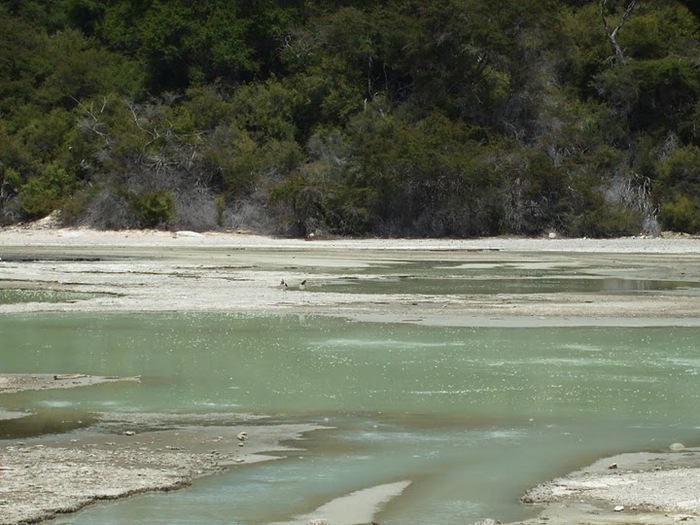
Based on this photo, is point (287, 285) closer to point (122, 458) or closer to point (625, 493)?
point (122, 458)

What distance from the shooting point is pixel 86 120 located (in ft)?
152

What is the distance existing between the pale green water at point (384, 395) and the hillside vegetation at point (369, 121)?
23.5m

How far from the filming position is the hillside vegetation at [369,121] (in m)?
41.2

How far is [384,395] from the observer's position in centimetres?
1203

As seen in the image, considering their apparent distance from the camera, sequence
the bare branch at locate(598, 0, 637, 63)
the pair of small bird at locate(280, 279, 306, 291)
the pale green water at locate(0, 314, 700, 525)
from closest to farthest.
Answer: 1. the pale green water at locate(0, 314, 700, 525)
2. the pair of small bird at locate(280, 279, 306, 291)
3. the bare branch at locate(598, 0, 637, 63)

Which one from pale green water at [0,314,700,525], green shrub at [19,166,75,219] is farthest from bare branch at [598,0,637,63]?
pale green water at [0,314,700,525]

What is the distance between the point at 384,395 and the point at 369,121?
1303 inches

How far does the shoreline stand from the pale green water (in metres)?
0.40

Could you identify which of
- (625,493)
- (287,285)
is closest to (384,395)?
(625,493)

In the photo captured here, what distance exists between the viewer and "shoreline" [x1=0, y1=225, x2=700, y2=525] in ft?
27.4

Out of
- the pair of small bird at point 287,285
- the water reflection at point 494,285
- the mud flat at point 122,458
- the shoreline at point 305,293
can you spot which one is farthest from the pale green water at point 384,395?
the water reflection at point 494,285

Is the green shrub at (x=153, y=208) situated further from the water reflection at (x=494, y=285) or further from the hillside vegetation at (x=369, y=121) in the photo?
the water reflection at (x=494, y=285)

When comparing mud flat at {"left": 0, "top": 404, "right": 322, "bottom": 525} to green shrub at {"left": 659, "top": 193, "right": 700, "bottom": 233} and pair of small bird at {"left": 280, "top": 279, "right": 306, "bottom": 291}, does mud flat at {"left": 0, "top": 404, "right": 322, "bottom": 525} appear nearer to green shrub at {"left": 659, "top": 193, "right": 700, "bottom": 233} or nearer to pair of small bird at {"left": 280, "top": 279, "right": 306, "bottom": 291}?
pair of small bird at {"left": 280, "top": 279, "right": 306, "bottom": 291}

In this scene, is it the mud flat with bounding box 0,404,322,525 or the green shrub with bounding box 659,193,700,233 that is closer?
the mud flat with bounding box 0,404,322,525
